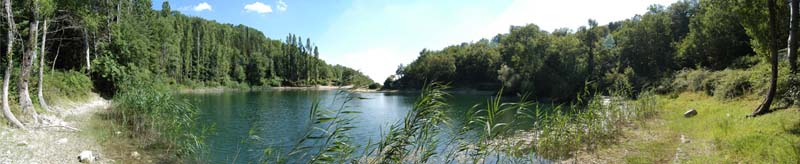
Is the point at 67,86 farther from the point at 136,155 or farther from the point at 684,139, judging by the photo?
the point at 684,139

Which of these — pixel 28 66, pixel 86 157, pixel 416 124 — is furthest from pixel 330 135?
pixel 28 66

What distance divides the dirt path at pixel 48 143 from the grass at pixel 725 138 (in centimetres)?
1430

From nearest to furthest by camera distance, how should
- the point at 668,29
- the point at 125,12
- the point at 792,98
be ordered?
the point at 792,98 → the point at 125,12 → the point at 668,29

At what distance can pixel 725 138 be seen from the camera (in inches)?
395

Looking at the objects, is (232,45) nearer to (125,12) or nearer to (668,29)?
(125,12)

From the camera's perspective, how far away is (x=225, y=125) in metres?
20.4

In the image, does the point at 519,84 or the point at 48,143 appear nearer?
the point at 48,143

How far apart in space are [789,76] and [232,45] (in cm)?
12410

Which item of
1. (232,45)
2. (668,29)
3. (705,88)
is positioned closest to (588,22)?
(668,29)

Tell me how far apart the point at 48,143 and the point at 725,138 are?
18220 mm

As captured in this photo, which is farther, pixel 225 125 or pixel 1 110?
pixel 225 125

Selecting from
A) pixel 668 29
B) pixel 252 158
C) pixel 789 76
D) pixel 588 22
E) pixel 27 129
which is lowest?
pixel 252 158

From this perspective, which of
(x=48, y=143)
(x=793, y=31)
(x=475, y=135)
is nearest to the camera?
(x=475, y=135)

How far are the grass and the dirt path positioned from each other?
46.9 ft
